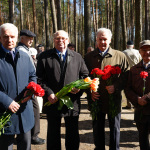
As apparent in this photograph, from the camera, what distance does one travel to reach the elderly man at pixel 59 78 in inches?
119

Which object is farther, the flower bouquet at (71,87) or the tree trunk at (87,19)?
the tree trunk at (87,19)

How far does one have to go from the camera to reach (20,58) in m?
2.60

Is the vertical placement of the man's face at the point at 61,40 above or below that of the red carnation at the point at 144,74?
above

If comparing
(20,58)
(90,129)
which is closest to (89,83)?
(20,58)

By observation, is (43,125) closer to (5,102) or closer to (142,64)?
(5,102)

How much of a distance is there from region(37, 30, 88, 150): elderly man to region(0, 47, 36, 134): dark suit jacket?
452 millimetres

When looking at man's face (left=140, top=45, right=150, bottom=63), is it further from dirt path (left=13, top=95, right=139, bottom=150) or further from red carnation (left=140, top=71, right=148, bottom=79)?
dirt path (left=13, top=95, right=139, bottom=150)

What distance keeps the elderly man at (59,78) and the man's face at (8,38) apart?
681 mm

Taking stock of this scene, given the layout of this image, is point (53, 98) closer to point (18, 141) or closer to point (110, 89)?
point (18, 141)

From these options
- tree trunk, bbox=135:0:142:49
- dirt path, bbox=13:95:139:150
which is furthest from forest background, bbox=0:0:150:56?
dirt path, bbox=13:95:139:150

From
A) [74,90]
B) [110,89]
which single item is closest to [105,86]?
[110,89]

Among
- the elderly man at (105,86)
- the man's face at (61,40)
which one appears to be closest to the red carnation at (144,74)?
the elderly man at (105,86)

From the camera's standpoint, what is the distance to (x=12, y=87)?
2477 millimetres

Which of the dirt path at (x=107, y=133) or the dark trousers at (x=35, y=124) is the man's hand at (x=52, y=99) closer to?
the dark trousers at (x=35, y=124)
